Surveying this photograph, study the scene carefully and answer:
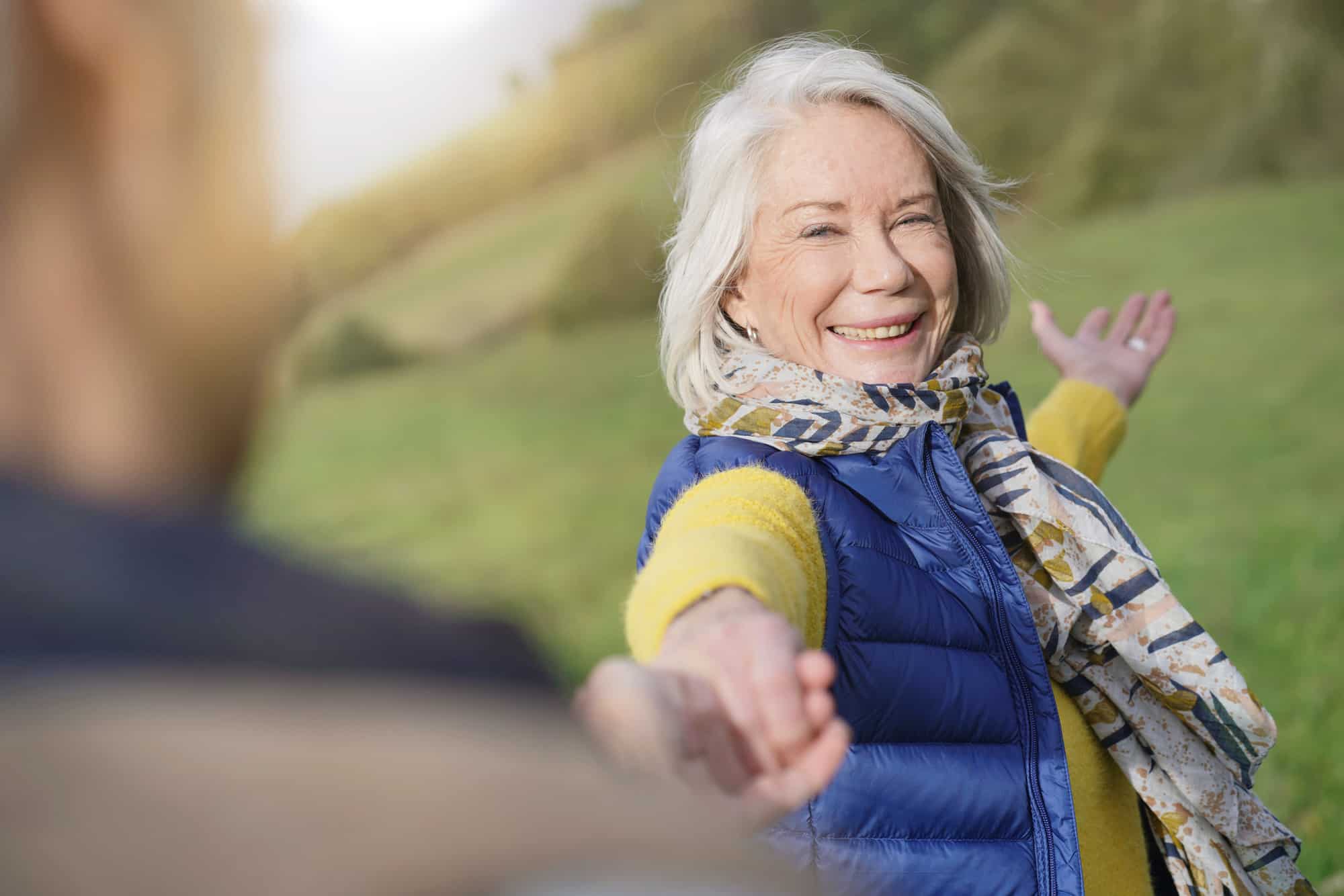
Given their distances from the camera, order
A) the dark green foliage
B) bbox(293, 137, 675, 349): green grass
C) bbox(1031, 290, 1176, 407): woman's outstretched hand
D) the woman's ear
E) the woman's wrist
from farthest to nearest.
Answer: bbox(293, 137, 675, 349): green grass < the dark green foliage < bbox(1031, 290, 1176, 407): woman's outstretched hand < the woman's ear < the woman's wrist

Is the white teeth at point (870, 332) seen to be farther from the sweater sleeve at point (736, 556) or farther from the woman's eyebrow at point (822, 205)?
the sweater sleeve at point (736, 556)

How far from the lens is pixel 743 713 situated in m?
0.64

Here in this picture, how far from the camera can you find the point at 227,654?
13.9 inches

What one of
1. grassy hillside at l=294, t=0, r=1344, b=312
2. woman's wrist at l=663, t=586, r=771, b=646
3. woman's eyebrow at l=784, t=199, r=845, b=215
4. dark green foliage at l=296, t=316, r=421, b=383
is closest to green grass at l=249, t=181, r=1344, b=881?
dark green foliage at l=296, t=316, r=421, b=383

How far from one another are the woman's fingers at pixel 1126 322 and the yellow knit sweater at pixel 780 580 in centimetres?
38

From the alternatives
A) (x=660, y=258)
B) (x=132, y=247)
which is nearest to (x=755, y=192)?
(x=132, y=247)

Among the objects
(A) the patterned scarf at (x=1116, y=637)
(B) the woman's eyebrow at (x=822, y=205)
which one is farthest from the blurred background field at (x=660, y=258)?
(B) the woman's eyebrow at (x=822, y=205)

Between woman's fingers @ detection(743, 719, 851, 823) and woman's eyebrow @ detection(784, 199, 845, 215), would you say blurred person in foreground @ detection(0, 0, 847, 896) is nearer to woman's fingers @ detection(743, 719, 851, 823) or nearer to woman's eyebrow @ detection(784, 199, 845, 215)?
woman's fingers @ detection(743, 719, 851, 823)

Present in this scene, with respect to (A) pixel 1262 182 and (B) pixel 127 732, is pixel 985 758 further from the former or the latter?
(A) pixel 1262 182

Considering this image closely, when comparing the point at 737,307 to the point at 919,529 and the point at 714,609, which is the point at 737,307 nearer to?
the point at 919,529

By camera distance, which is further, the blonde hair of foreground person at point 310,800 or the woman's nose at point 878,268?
the woman's nose at point 878,268

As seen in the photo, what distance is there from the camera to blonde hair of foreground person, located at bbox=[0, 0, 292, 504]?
0.38m

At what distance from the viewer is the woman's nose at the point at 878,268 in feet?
5.03

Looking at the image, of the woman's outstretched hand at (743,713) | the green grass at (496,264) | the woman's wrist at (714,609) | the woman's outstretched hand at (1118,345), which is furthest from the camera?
the green grass at (496,264)
